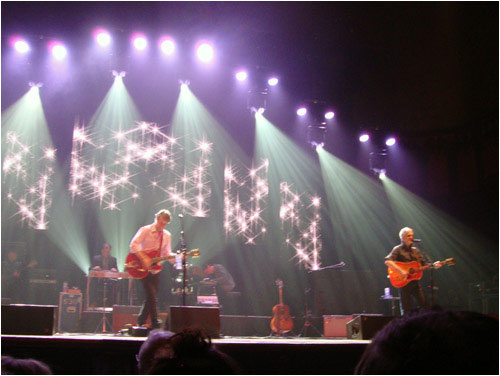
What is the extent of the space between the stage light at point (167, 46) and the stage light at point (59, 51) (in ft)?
6.87

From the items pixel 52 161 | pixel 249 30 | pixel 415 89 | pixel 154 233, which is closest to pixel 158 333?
pixel 154 233

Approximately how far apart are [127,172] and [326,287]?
5333 mm

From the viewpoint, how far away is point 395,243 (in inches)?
510

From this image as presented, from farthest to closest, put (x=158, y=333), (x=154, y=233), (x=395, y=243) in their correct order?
1. (x=395, y=243)
2. (x=154, y=233)
3. (x=158, y=333)

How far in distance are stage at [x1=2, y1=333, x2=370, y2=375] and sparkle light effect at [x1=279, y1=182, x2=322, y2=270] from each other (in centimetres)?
806

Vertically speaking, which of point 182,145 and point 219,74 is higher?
point 219,74

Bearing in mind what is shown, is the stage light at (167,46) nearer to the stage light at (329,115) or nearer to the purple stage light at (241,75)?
the purple stage light at (241,75)

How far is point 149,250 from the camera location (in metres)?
7.29

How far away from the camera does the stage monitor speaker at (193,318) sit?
5551mm

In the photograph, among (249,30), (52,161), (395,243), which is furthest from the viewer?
(395,243)

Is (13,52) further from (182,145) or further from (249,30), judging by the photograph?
(249,30)

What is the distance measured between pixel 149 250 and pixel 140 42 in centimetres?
552

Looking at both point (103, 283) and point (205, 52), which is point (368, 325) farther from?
point (205, 52)

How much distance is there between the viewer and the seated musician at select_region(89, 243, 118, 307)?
992 centimetres
